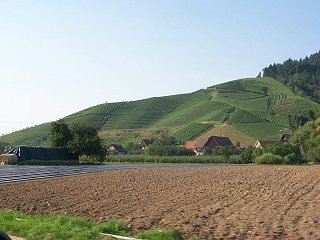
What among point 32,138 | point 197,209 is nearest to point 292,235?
point 197,209

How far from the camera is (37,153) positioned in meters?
75.6

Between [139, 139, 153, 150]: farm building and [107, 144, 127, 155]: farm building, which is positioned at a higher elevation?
[139, 139, 153, 150]: farm building

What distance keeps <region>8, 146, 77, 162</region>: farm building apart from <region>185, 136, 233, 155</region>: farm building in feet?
157

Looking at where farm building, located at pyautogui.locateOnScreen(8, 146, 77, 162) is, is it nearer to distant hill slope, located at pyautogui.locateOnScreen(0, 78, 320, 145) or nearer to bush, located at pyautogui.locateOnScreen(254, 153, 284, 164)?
bush, located at pyautogui.locateOnScreen(254, 153, 284, 164)

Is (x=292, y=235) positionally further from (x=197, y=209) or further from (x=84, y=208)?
(x=84, y=208)

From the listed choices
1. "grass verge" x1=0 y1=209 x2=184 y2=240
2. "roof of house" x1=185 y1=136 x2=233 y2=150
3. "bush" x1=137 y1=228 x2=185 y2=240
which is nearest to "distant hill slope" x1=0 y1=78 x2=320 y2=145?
"roof of house" x1=185 y1=136 x2=233 y2=150

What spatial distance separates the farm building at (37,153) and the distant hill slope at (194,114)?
53.8m

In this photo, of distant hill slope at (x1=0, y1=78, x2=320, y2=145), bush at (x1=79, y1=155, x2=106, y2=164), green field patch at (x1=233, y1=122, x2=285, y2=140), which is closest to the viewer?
bush at (x1=79, y1=155, x2=106, y2=164)

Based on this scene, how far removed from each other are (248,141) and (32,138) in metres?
63.4

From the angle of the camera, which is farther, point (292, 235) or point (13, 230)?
point (13, 230)

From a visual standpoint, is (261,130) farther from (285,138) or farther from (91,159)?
(91,159)

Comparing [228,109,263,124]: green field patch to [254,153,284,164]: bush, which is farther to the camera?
[228,109,263,124]: green field patch

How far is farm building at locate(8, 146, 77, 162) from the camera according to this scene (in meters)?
74.4

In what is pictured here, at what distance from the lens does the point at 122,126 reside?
502 ft
